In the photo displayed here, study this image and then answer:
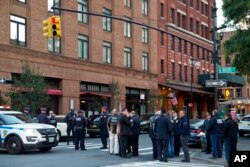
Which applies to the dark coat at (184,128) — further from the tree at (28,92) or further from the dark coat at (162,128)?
the tree at (28,92)

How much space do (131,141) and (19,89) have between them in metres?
14.1

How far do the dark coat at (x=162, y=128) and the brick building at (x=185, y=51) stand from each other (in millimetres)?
32279

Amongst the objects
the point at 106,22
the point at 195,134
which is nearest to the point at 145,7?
the point at 106,22

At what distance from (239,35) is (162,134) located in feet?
53.0

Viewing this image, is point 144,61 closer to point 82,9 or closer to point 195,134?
point 82,9

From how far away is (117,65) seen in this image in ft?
155

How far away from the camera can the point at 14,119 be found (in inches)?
807

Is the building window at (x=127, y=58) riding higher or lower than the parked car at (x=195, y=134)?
higher

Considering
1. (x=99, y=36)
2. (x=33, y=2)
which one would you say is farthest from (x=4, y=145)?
(x=99, y=36)

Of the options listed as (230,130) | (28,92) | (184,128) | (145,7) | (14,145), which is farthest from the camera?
(145,7)

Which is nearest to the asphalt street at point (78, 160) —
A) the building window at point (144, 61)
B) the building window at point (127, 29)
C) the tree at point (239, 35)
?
the tree at point (239, 35)

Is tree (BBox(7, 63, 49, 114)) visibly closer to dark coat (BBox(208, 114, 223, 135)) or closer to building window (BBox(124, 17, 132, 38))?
dark coat (BBox(208, 114, 223, 135))

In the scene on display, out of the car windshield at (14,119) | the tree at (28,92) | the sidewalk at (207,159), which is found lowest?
the sidewalk at (207,159)

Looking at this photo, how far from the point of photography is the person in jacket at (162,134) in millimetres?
17234
